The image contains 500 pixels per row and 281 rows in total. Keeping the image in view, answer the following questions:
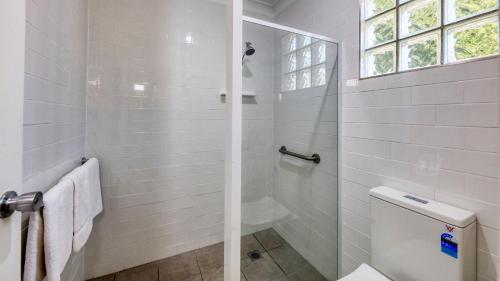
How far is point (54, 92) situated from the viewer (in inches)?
38.7

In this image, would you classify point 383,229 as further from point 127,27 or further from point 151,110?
point 127,27

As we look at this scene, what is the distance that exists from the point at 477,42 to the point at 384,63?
1.21 ft

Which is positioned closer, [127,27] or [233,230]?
[233,230]

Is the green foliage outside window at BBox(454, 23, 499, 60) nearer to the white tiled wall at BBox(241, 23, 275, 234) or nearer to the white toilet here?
the white toilet

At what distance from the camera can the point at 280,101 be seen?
1.61 metres

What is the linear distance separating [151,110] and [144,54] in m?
0.46

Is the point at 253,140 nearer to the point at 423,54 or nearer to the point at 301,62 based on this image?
the point at 301,62

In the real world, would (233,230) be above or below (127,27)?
below

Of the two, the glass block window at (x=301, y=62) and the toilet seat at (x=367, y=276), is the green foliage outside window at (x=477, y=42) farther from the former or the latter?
the toilet seat at (x=367, y=276)

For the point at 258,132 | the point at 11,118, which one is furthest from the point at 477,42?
the point at 11,118

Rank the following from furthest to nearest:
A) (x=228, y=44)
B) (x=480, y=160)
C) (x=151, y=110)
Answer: (x=151, y=110) → (x=228, y=44) → (x=480, y=160)

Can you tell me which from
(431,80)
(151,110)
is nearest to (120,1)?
(151,110)

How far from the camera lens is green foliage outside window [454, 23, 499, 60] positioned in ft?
2.63

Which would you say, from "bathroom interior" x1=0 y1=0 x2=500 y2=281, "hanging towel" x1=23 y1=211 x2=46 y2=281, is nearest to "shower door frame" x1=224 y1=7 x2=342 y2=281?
"bathroom interior" x1=0 y1=0 x2=500 y2=281
